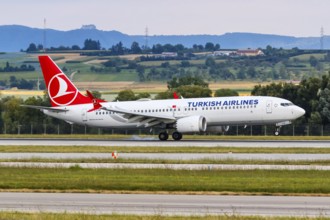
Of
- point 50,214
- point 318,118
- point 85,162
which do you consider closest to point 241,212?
point 50,214

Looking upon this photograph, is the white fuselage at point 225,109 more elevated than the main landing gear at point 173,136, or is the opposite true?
the white fuselage at point 225,109

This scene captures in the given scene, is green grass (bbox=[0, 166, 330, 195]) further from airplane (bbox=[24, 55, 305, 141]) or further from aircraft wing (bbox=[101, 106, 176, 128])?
aircraft wing (bbox=[101, 106, 176, 128])

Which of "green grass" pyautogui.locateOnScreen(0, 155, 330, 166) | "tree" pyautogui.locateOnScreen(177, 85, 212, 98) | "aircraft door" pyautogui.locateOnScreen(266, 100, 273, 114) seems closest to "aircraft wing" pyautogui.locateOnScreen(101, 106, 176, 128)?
"aircraft door" pyautogui.locateOnScreen(266, 100, 273, 114)

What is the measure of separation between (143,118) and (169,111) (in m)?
2.00

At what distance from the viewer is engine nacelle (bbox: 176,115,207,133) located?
226ft

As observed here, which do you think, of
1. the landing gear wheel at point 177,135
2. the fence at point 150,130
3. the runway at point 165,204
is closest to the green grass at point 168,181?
the runway at point 165,204

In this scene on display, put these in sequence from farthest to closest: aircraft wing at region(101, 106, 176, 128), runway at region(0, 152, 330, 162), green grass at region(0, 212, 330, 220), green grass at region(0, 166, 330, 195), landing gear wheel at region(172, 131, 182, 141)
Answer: aircraft wing at region(101, 106, 176, 128) < landing gear wheel at region(172, 131, 182, 141) < runway at region(0, 152, 330, 162) < green grass at region(0, 166, 330, 195) < green grass at region(0, 212, 330, 220)

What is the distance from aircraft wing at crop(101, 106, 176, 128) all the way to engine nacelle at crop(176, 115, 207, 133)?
119 centimetres

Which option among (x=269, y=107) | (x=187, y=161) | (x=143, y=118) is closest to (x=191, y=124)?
(x=143, y=118)

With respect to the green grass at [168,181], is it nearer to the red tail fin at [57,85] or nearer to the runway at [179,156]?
the runway at [179,156]

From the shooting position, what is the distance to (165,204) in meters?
28.5

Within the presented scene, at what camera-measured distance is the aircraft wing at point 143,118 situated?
70.9 m

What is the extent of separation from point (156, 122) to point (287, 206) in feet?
143

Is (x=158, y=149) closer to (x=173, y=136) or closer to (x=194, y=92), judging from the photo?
(x=173, y=136)
